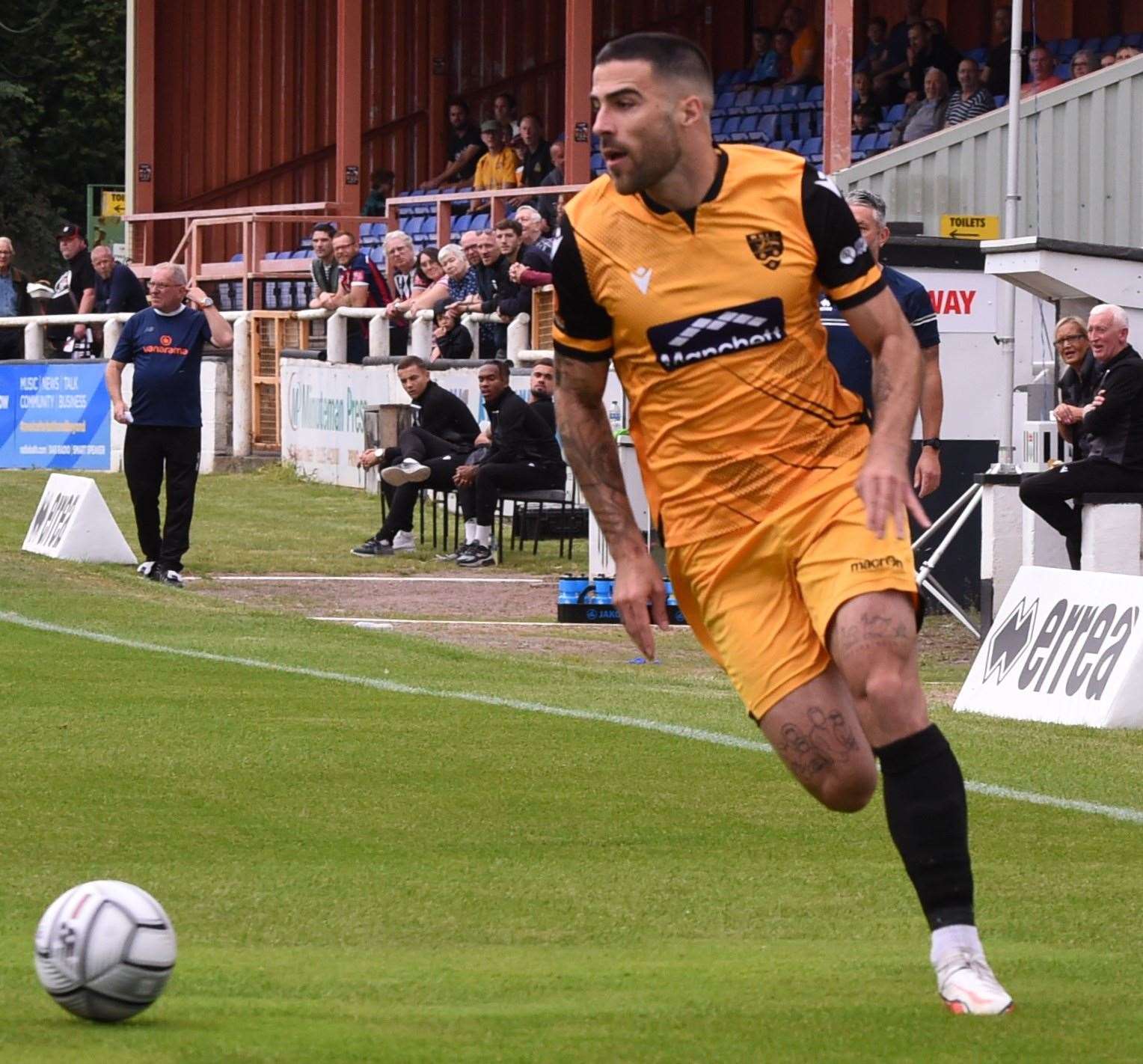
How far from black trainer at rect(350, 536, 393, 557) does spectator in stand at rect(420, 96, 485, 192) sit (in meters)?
14.3

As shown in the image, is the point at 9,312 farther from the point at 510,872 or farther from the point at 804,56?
the point at 510,872

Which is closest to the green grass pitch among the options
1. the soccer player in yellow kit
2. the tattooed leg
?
the tattooed leg

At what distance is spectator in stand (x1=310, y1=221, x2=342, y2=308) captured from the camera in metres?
26.0

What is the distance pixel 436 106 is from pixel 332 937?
112ft

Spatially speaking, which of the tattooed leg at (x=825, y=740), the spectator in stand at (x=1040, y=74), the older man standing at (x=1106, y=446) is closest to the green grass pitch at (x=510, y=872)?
the tattooed leg at (x=825, y=740)

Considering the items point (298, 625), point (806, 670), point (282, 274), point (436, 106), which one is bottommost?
point (298, 625)

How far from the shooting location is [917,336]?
10086 mm

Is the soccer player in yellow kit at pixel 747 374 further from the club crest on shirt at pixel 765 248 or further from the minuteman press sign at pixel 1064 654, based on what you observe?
the minuteman press sign at pixel 1064 654

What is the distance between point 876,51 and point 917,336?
18335 millimetres

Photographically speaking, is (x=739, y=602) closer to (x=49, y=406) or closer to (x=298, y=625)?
(x=298, y=625)

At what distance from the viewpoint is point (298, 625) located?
1409 cm

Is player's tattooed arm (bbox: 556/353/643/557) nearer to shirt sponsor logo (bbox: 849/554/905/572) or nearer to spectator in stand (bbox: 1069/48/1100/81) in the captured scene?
shirt sponsor logo (bbox: 849/554/905/572)

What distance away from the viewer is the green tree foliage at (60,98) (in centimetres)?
5244

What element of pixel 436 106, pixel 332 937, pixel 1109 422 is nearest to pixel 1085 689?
pixel 1109 422
